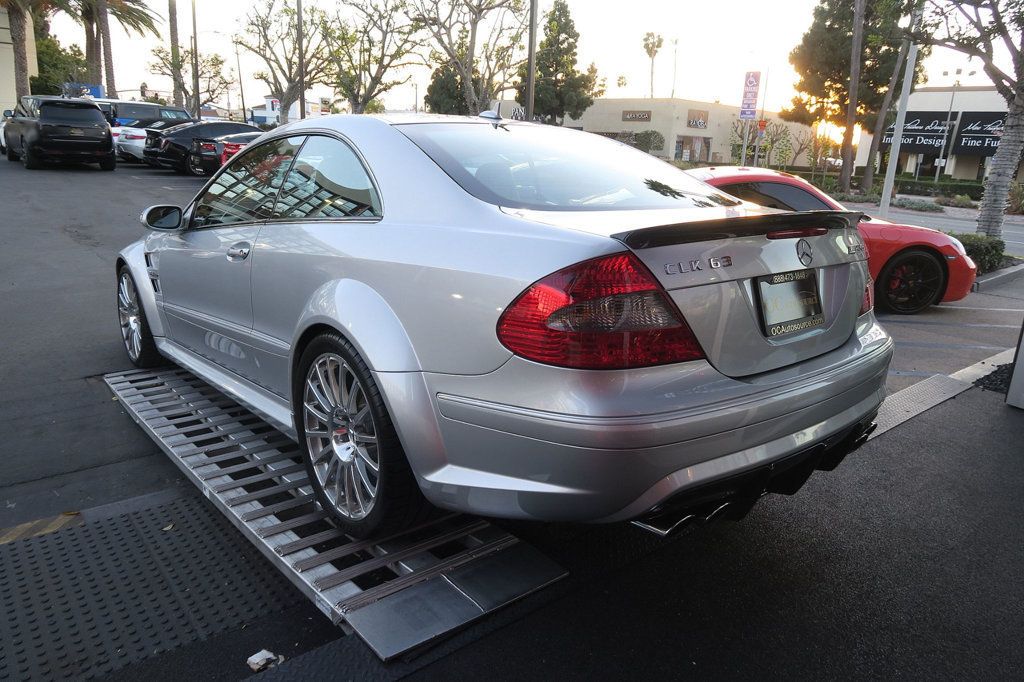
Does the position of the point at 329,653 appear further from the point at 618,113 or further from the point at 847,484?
the point at 618,113

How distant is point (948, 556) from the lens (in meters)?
3.01

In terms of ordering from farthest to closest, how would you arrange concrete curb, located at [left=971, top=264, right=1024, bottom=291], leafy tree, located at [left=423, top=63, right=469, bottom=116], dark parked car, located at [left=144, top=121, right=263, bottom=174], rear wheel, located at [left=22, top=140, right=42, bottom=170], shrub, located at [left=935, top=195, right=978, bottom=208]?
leafy tree, located at [left=423, top=63, right=469, bottom=116] < shrub, located at [left=935, top=195, right=978, bottom=208] < dark parked car, located at [left=144, top=121, right=263, bottom=174] < rear wheel, located at [left=22, top=140, right=42, bottom=170] < concrete curb, located at [left=971, top=264, right=1024, bottom=291]

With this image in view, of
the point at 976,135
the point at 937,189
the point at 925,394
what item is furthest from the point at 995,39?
the point at 976,135

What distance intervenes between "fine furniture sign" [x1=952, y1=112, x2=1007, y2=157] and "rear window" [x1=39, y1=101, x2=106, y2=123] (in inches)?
1892

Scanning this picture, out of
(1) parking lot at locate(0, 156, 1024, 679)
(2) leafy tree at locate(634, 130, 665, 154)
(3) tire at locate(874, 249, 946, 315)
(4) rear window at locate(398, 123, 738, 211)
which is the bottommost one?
(1) parking lot at locate(0, 156, 1024, 679)

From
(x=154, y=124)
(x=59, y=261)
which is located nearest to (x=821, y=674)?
(x=59, y=261)

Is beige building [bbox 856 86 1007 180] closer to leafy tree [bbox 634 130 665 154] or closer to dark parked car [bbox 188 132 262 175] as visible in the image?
leafy tree [bbox 634 130 665 154]

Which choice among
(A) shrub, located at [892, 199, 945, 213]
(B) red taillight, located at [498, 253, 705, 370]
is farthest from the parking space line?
(A) shrub, located at [892, 199, 945, 213]

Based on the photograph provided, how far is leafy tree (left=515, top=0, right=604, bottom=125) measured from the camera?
187 feet

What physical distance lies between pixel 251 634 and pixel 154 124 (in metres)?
25.9

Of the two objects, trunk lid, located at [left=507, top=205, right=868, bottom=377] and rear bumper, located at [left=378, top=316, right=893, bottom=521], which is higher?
trunk lid, located at [left=507, top=205, right=868, bottom=377]

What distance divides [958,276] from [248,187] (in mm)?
7064

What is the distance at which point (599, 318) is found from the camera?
211 cm

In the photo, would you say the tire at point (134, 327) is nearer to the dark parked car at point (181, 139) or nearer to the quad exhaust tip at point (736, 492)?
the quad exhaust tip at point (736, 492)
